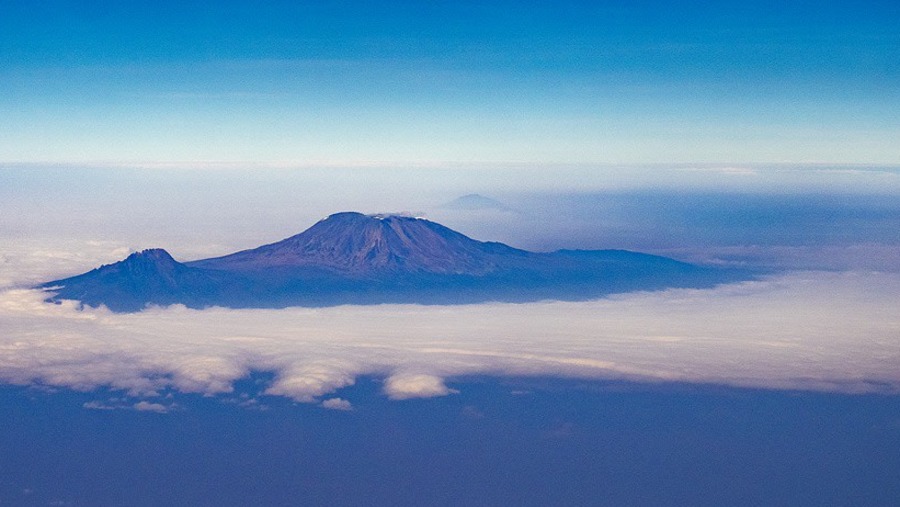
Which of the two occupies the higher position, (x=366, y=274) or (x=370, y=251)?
(x=370, y=251)

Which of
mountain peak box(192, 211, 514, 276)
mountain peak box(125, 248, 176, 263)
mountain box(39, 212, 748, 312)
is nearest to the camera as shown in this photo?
mountain box(39, 212, 748, 312)

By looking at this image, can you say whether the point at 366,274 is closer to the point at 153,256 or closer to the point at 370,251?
the point at 370,251

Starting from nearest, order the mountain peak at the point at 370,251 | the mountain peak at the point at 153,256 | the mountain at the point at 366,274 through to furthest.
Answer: the mountain at the point at 366,274 → the mountain peak at the point at 153,256 → the mountain peak at the point at 370,251

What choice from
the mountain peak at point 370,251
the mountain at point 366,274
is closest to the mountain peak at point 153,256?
the mountain at point 366,274

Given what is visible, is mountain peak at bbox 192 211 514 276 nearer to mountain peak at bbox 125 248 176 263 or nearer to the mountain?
the mountain

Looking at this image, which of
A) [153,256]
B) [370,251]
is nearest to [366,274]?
[370,251]

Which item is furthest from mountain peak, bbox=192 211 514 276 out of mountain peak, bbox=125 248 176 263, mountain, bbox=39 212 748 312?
mountain peak, bbox=125 248 176 263

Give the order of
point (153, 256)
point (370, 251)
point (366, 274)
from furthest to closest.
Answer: point (370, 251)
point (366, 274)
point (153, 256)

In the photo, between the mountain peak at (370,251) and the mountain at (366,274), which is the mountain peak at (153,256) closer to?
the mountain at (366,274)
